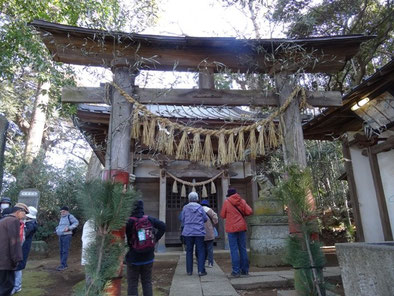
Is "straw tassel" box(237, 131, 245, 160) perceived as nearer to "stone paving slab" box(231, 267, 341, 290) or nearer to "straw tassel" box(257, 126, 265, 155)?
"straw tassel" box(257, 126, 265, 155)

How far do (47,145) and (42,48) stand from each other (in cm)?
1493

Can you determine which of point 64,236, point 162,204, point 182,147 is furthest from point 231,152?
point 64,236

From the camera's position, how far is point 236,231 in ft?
16.6

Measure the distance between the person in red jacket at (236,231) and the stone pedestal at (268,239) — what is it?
A: 4.99 feet

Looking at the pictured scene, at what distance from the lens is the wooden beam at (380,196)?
606cm

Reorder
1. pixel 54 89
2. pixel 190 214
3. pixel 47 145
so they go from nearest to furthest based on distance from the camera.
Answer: pixel 190 214, pixel 54 89, pixel 47 145

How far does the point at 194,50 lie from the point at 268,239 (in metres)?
4.73

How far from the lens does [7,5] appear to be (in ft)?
22.4

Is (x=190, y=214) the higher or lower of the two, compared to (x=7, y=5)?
lower

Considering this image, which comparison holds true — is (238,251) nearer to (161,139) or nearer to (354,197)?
(161,139)

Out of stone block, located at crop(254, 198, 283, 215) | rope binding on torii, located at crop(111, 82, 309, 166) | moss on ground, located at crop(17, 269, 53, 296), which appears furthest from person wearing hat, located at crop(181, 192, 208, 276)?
moss on ground, located at crop(17, 269, 53, 296)

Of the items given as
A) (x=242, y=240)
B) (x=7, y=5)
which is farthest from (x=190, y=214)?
(x=7, y=5)

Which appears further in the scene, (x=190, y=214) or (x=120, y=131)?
(x=190, y=214)

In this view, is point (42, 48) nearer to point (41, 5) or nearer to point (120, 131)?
point (41, 5)
